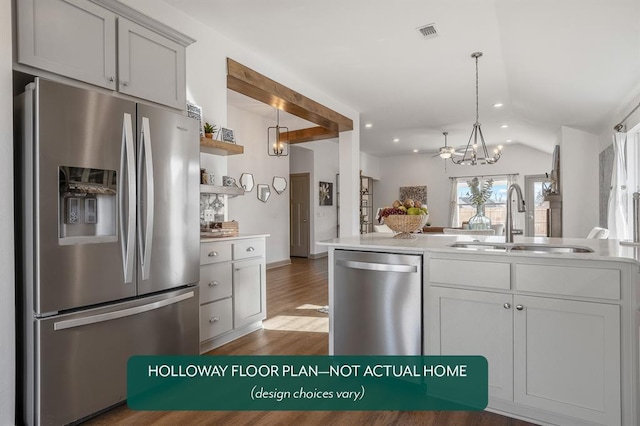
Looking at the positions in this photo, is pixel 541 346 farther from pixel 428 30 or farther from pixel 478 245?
pixel 428 30

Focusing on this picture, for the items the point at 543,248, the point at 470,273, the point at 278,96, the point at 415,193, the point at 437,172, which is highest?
the point at 278,96

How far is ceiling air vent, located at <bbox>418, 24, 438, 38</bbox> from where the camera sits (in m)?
3.41

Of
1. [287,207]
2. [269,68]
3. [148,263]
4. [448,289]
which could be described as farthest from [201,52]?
[287,207]

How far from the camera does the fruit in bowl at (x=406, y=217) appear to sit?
2673mm

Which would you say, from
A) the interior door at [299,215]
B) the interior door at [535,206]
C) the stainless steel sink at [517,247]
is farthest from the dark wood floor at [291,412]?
the interior door at [535,206]

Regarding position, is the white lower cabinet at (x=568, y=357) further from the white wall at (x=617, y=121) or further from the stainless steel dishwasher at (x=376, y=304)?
the white wall at (x=617, y=121)

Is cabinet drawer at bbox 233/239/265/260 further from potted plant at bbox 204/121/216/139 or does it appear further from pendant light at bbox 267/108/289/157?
pendant light at bbox 267/108/289/157

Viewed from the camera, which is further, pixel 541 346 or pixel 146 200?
pixel 146 200

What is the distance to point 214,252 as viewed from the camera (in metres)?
2.93

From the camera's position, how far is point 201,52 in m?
3.28

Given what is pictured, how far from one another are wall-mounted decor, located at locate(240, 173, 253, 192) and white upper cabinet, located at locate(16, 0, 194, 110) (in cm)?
374

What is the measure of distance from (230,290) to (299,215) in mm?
6051

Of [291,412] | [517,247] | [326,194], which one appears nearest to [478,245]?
[517,247]

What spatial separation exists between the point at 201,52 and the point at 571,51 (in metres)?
3.38
